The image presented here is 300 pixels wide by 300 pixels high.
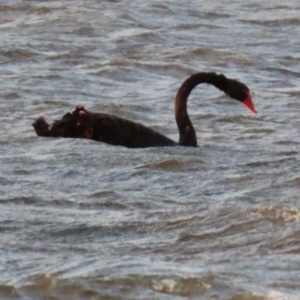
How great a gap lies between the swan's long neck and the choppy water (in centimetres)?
19

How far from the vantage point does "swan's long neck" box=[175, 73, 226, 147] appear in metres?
11.2

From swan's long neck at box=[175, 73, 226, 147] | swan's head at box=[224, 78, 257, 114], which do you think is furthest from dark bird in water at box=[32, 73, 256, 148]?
swan's head at box=[224, 78, 257, 114]

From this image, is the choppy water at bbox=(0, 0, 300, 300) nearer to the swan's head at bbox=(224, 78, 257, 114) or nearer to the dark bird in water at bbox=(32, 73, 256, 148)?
the dark bird in water at bbox=(32, 73, 256, 148)

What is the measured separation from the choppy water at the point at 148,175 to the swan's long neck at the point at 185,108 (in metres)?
0.19

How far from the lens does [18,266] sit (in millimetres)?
6922

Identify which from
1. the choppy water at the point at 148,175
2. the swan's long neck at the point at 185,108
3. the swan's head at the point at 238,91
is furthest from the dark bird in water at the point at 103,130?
the swan's head at the point at 238,91

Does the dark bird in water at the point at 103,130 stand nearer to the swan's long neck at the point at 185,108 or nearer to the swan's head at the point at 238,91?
the swan's long neck at the point at 185,108

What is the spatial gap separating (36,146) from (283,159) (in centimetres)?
191

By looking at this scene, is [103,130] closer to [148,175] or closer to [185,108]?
[148,175]

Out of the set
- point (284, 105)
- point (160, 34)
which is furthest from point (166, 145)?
point (160, 34)

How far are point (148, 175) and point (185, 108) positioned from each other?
2.11 meters

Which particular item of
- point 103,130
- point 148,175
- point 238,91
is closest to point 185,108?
point 238,91

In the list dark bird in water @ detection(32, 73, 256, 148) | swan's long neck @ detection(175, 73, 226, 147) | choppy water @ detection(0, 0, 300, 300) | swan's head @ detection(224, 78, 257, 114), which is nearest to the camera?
choppy water @ detection(0, 0, 300, 300)

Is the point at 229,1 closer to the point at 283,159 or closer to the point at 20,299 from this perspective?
the point at 283,159
